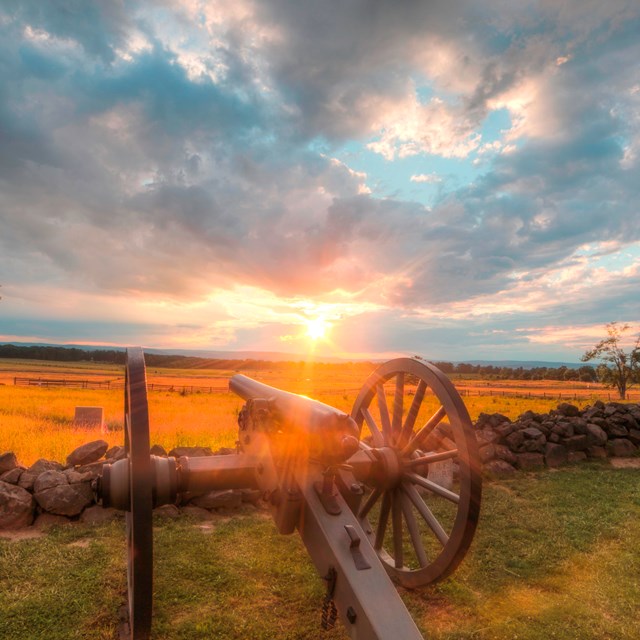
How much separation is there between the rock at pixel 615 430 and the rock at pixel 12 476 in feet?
41.9

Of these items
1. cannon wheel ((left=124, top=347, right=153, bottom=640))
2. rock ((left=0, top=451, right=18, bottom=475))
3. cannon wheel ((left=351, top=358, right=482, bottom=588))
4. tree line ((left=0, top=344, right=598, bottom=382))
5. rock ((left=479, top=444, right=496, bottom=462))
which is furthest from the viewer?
tree line ((left=0, top=344, right=598, bottom=382))

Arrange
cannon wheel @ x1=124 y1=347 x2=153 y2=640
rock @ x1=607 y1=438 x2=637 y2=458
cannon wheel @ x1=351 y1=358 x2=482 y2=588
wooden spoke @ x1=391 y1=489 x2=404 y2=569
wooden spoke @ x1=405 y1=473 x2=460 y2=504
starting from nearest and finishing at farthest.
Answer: cannon wheel @ x1=124 y1=347 x2=153 y2=640, cannon wheel @ x1=351 y1=358 x2=482 y2=588, wooden spoke @ x1=405 y1=473 x2=460 y2=504, wooden spoke @ x1=391 y1=489 x2=404 y2=569, rock @ x1=607 y1=438 x2=637 y2=458

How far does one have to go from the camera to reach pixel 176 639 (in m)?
3.88

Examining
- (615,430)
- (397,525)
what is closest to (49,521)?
(397,525)

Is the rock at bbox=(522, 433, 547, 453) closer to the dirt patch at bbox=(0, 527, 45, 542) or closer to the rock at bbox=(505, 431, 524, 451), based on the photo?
the rock at bbox=(505, 431, 524, 451)

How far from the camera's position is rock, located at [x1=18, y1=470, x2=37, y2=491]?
6.46m

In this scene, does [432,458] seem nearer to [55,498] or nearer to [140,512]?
[140,512]

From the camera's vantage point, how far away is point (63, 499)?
6.24 m

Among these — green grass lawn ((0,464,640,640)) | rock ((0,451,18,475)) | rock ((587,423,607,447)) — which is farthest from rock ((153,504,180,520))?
rock ((587,423,607,447))

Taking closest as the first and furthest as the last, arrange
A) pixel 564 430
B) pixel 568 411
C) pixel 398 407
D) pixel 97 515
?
pixel 398 407 → pixel 97 515 → pixel 564 430 → pixel 568 411

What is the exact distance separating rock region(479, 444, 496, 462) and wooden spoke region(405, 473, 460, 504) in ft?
20.5

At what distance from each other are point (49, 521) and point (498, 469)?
8043 mm

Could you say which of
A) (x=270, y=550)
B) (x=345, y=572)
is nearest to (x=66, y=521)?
(x=270, y=550)

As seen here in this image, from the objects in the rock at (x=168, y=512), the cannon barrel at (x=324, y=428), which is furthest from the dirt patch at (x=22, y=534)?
the cannon barrel at (x=324, y=428)
